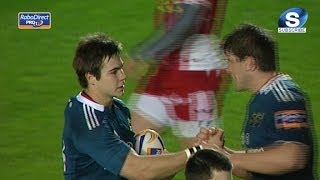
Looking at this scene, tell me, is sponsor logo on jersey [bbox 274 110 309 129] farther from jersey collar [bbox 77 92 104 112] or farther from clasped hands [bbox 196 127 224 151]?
jersey collar [bbox 77 92 104 112]

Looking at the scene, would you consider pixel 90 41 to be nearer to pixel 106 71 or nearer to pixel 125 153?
pixel 106 71

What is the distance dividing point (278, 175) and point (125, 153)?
0.64m

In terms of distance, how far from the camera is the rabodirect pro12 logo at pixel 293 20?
597 centimetres

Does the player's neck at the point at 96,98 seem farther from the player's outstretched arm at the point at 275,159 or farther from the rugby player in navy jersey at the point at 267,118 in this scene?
the player's outstretched arm at the point at 275,159

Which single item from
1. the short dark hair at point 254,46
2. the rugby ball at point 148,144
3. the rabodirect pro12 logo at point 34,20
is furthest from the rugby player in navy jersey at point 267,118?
the rabodirect pro12 logo at point 34,20

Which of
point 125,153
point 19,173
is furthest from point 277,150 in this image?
point 19,173

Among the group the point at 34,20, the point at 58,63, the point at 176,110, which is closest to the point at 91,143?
the point at 176,110

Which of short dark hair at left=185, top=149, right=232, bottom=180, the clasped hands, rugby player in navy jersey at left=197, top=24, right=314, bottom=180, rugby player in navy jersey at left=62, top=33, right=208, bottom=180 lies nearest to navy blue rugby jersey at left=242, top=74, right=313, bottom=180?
rugby player in navy jersey at left=197, top=24, right=314, bottom=180

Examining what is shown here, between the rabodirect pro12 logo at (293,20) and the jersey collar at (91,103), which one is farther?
the rabodirect pro12 logo at (293,20)

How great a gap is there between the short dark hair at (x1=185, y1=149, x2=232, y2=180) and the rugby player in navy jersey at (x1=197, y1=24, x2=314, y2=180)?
0.50m

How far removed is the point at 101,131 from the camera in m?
3.76

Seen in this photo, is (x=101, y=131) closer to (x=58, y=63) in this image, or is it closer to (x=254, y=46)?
(x=254, y=46)

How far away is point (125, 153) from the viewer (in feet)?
12.3

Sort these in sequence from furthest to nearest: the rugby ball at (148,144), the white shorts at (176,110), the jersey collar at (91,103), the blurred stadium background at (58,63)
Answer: the blurred stadium background at (58,63) → the white shorts at (176,110) → the rugby ball at (148,144) → the jersey collar at (91,103)
